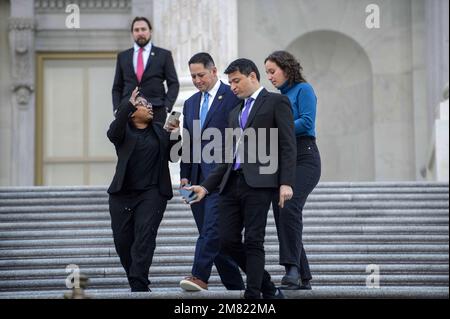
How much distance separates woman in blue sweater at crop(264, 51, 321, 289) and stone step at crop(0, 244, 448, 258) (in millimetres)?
2180

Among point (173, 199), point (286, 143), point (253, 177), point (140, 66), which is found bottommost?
point (173, 199)

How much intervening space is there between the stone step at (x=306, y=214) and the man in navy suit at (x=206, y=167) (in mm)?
3174

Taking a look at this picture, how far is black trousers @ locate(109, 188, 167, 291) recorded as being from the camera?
424 inches

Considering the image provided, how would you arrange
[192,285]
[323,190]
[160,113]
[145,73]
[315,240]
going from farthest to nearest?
[323,190] < [315,240] < [145,73] < [160,113] < [192,285]

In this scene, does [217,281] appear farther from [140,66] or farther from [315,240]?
[140,66]

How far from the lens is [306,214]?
13961 mm

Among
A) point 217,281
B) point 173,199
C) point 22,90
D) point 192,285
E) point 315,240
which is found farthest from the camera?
point 22,90

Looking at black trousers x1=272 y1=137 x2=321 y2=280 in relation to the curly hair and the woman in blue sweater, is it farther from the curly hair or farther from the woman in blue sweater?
the curly hair

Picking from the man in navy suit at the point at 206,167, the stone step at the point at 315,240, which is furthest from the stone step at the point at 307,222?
the man in navy suit at the point at 206,167

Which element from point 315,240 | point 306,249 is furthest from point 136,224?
point 315,240

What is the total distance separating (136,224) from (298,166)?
1.39 metres

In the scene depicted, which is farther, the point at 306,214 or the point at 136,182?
the point at 306,214

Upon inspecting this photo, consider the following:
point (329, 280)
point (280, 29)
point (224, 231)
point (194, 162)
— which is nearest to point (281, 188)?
point (224, 231)

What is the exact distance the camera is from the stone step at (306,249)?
12797 millimetres
